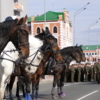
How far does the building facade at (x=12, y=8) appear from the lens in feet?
200

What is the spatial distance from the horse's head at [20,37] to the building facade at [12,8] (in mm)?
48484

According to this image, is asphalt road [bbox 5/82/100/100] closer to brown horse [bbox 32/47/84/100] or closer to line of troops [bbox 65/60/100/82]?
brown horse [bbox 32/47/84/100]

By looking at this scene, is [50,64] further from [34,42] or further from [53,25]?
[53,25]

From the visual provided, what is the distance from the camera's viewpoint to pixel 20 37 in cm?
1018

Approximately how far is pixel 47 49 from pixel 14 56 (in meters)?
3.53

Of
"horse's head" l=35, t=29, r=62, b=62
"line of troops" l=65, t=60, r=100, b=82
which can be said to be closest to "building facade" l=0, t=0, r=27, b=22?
"line of troops" l=65, t=60, r=100, b=82

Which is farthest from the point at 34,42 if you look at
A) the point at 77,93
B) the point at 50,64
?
the point at 77,93

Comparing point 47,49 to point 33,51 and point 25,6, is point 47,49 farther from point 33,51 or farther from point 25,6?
point 25,6

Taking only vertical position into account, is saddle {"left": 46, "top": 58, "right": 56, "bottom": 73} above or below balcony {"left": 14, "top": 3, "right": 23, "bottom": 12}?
below

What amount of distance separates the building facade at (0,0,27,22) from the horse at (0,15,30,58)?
48.5 m

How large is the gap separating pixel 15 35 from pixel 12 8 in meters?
59.0

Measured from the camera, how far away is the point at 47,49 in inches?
596

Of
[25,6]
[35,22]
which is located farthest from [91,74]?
[35,22]

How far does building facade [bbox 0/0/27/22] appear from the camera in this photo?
60.9 meters
